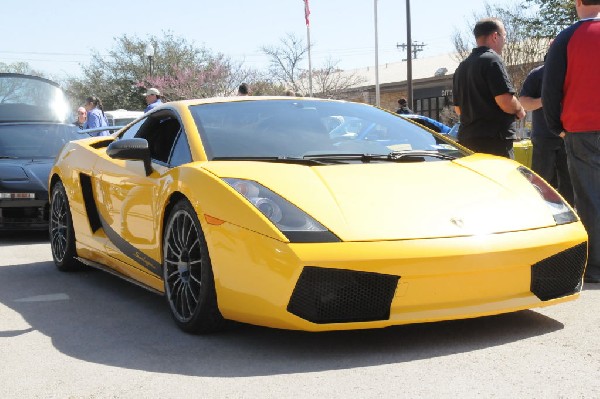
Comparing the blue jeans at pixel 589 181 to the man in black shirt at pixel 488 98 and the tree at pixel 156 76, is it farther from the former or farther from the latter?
the tree at pixel 156 76

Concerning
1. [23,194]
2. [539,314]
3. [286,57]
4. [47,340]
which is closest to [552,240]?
[539,314]

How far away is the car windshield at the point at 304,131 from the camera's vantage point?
180 inches

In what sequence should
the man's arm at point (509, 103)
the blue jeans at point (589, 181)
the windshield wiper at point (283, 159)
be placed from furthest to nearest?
the man's arm at point (509, 103) < the blue jeans at point (589, 181) < the windshield wiper at point (283, 159)

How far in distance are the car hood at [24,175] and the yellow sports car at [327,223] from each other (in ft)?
13.7

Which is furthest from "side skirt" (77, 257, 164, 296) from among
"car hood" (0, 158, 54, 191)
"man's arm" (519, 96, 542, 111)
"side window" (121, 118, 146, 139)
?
"man's arm" (519, 96, 542, 111)

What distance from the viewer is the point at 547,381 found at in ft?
10.7

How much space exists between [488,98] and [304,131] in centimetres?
225

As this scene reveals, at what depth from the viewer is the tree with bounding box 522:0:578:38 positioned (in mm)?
34969

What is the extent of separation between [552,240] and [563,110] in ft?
6.67

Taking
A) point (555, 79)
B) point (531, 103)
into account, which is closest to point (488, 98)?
point (531, 103)

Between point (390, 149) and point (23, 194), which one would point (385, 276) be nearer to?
point (390, 149)

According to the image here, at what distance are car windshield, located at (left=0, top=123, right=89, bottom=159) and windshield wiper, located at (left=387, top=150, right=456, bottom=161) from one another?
6227 mm

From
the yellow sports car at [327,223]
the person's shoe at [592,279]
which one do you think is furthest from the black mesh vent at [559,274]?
the person's shoe at [592,279]

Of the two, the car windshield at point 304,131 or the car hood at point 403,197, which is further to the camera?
the car windshield at point 304,131
